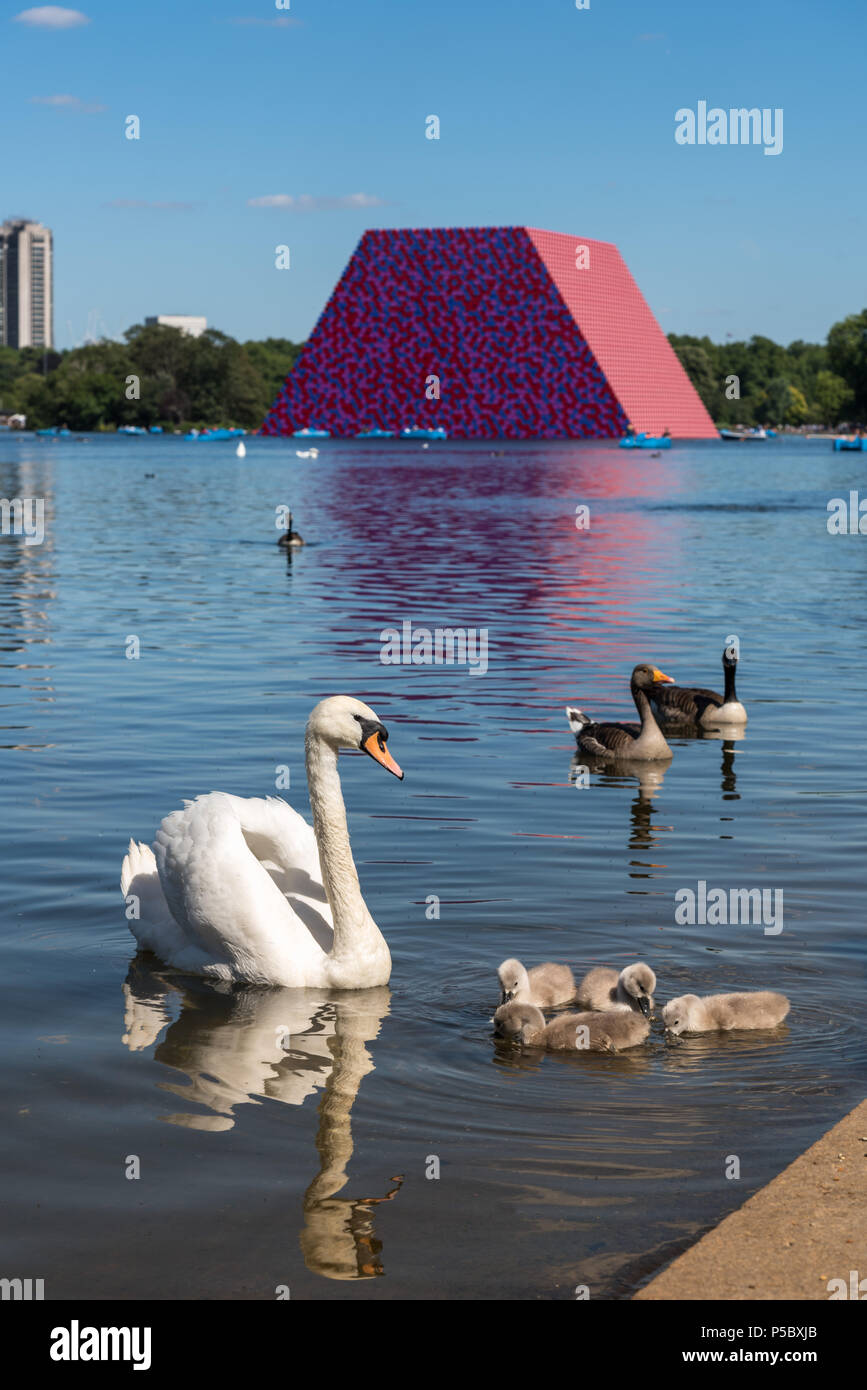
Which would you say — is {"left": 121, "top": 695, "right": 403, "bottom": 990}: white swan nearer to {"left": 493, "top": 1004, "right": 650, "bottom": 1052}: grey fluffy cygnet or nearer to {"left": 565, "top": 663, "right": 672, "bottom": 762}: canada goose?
{"left": 493, "top": 1004, "right": 650, "bottom": 1052}: grey fluffy cygnet

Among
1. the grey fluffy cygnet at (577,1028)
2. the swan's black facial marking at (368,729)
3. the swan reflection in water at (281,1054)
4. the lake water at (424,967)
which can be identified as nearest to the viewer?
the lake water at (424,967)

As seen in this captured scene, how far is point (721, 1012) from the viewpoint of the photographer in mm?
7262

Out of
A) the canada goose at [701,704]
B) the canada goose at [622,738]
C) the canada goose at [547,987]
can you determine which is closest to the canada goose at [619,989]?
the canada goose at [547,987]

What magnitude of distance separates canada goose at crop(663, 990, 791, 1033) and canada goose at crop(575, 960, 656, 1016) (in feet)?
0.40

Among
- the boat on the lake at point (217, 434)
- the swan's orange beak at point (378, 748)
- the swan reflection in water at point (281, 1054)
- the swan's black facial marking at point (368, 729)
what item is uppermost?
the boat on the lake at point (217, 434)

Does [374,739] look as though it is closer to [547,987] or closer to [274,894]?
[274,894]

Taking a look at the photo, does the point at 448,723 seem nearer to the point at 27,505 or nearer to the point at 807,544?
the point at 807,544

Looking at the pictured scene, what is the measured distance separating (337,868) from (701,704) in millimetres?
7608

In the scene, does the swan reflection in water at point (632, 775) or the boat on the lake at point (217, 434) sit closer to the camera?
the swan reflection in water at point (632, 775)

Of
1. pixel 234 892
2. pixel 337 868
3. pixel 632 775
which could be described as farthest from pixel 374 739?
pixel 632 775

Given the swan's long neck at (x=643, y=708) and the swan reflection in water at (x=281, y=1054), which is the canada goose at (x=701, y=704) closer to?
the swan's long neck at (x=643, y=708)

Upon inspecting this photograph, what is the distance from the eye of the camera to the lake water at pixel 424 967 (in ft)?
17.9

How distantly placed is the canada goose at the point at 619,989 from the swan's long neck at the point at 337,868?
3.15 feet

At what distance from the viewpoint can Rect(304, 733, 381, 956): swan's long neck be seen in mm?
7793
